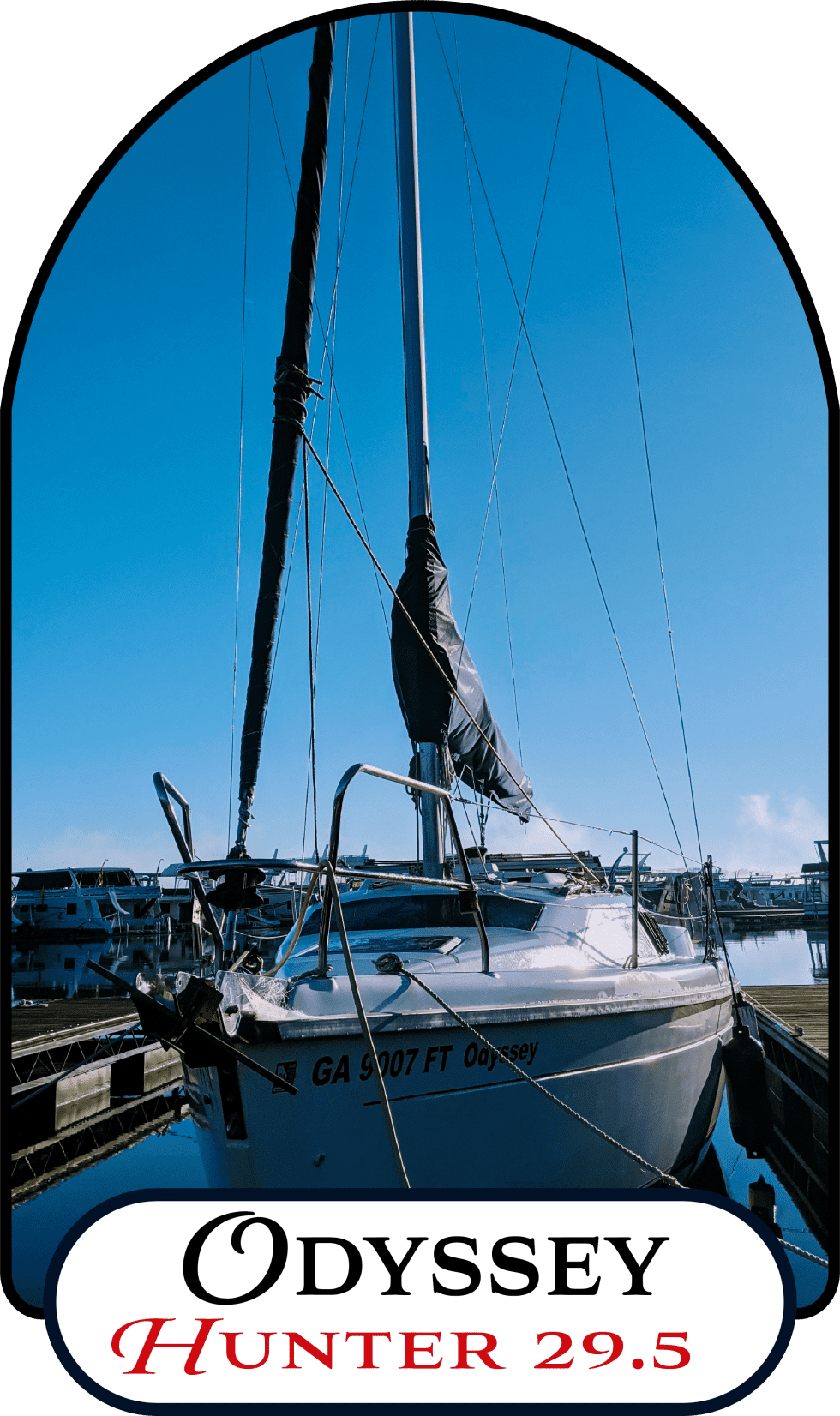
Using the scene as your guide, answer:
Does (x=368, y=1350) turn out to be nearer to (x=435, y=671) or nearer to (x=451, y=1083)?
(x=451, y=1083)

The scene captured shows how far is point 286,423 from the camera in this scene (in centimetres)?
343

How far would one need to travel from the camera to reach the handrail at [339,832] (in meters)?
2.66

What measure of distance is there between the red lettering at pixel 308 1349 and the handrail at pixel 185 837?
1053 millimetres

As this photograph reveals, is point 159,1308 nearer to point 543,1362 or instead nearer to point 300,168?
point 543,1362

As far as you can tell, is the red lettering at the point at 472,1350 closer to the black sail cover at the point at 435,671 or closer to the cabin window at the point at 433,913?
the cabin window at the point at 433,913

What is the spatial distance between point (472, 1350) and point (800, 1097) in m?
5.51

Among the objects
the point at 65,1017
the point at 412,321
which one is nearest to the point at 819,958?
the point at 65,1017

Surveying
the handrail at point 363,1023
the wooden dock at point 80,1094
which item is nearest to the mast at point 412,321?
the handrail at point 363,1023

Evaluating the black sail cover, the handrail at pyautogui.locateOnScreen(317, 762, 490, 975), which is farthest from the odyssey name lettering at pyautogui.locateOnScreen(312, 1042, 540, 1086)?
the black sail cover

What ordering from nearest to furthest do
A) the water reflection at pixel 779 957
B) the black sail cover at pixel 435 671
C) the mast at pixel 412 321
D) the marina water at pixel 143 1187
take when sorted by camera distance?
the marina water at pixel 143 1187, the black sail cover at pixel 435 671, the mast at pixel 412 321, the water reflection at pixel 779 957

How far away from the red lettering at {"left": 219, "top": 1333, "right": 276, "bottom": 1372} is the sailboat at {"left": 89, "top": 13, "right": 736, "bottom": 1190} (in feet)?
1.97

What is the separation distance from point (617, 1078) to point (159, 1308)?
7.36 feet

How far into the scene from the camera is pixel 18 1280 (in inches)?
107

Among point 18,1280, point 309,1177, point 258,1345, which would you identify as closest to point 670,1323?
point 258,1345
